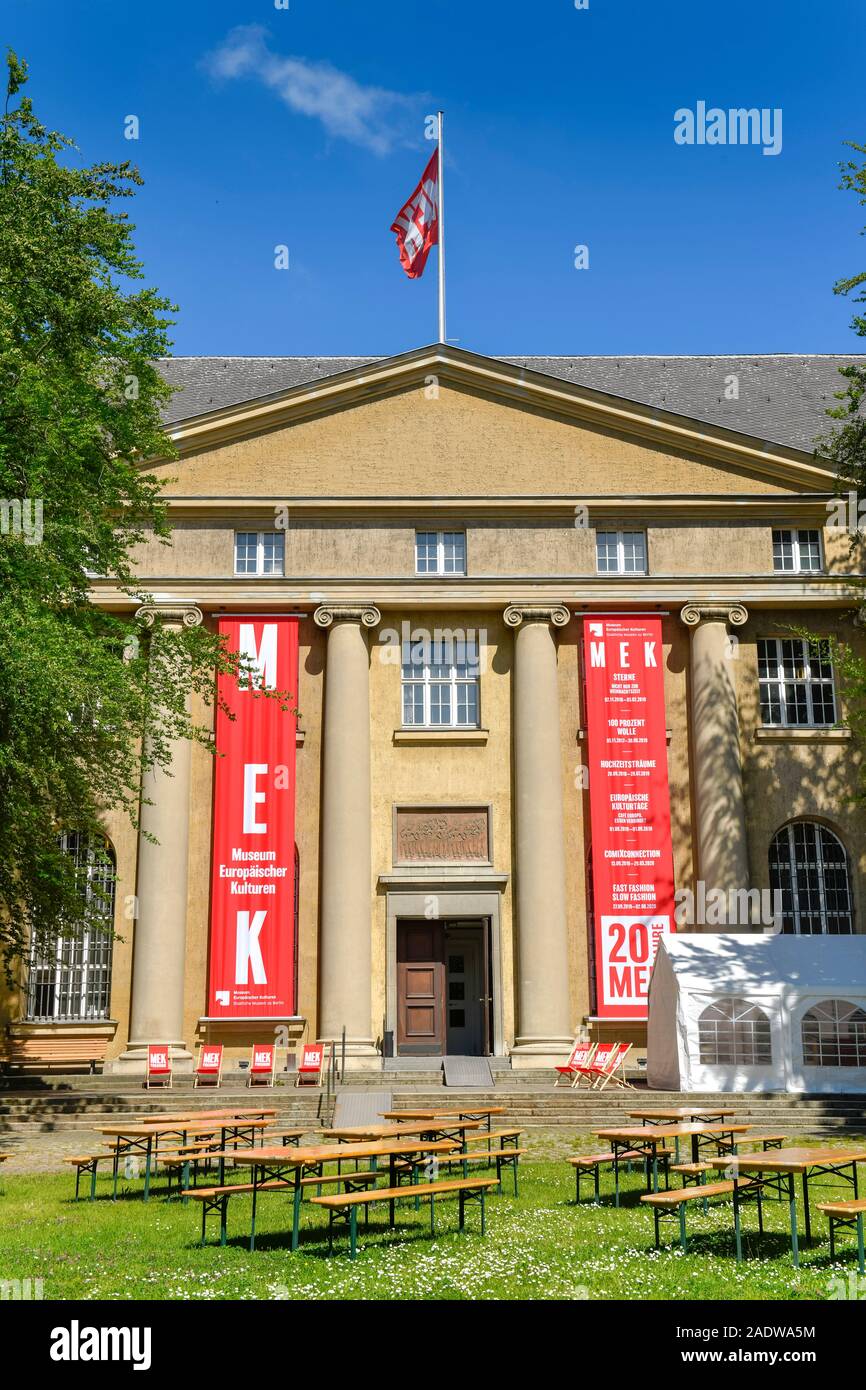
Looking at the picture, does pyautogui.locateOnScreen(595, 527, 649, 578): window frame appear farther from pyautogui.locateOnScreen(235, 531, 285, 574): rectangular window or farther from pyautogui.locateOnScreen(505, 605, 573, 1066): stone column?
pyautogui.locateOnScreen(235, 531, 285, 574): rectangular window

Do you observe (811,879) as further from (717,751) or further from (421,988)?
(421,988)

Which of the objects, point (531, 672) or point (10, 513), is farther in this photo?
point (531, 672)

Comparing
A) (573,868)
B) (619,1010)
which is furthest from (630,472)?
(619,1010)

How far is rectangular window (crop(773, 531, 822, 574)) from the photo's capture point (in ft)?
97.7

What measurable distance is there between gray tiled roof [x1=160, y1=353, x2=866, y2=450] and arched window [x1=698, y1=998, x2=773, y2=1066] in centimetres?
1592

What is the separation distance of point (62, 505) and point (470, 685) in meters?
11.2

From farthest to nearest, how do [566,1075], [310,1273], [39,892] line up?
1. [566,1075]
2. [39,892]
3. [310,1273]

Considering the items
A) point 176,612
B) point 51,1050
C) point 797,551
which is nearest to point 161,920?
point 51,1050

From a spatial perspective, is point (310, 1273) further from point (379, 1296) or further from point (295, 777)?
point (295, 777)

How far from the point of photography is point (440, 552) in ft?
97.4

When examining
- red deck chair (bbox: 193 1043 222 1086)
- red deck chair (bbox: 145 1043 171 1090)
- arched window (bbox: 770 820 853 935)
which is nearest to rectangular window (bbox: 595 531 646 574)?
arched window (bbox: 770 820 853 935)

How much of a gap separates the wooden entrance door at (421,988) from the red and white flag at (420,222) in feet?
50.4
